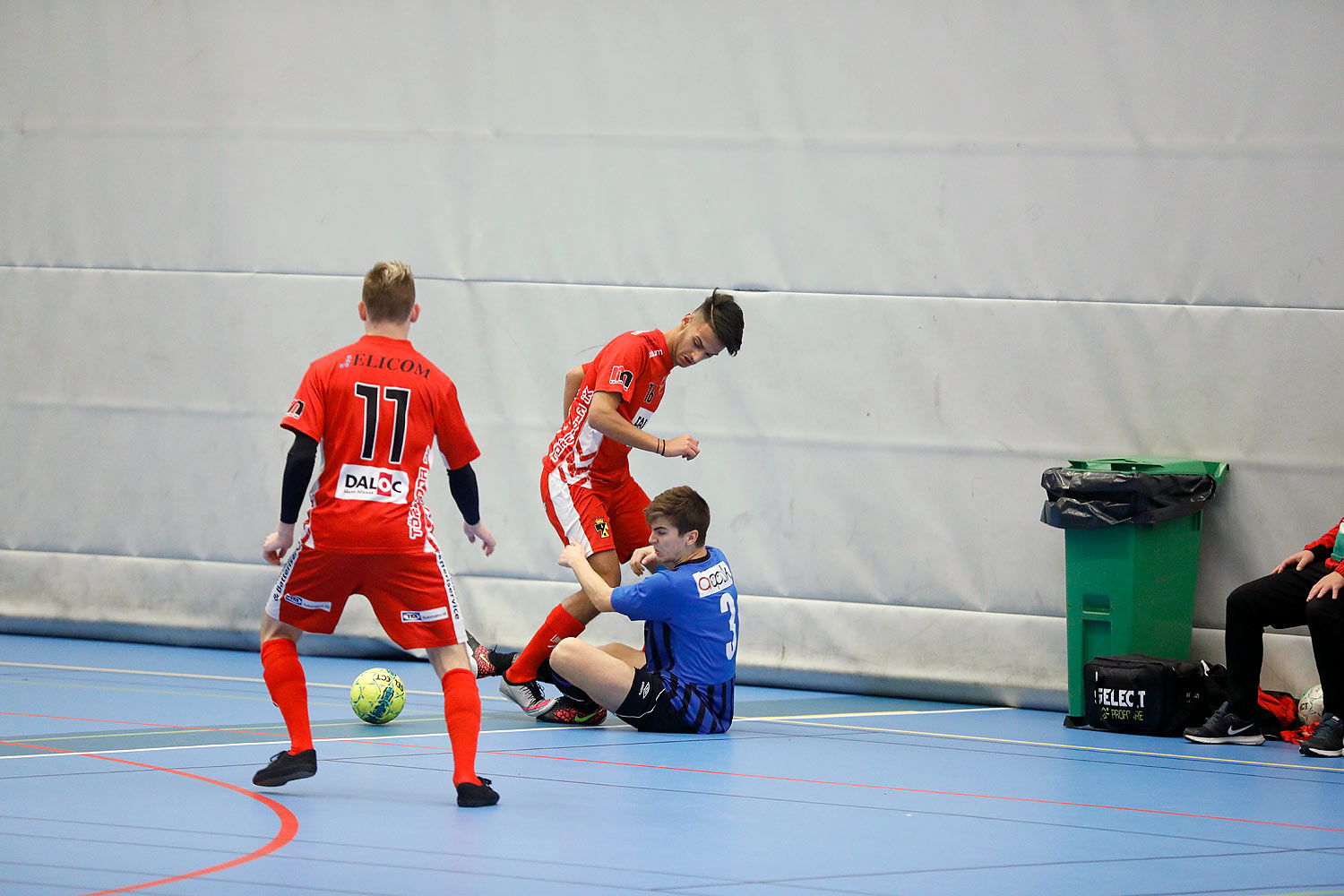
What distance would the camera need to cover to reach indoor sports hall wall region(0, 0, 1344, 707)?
8.66m

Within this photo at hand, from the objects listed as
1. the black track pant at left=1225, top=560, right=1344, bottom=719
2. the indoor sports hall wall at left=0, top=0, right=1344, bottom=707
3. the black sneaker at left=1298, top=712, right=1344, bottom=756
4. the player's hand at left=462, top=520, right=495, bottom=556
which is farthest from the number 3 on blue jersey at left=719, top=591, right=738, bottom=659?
the black sneaker at left=1298, top=712, right=1344, bottom=756

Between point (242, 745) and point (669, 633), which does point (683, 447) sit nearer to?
point (669, 633)

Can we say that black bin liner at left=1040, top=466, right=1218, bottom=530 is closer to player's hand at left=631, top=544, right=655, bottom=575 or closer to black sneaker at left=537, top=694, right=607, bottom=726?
player's hand at left=631, top=544, right=655, bottom=575

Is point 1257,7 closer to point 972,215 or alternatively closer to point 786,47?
point 972,215

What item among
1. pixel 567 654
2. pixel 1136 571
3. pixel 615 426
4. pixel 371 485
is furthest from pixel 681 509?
pixel 1136 571

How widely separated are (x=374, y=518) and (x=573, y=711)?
254cm

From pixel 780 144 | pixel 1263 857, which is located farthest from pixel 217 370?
pixel 1263 857

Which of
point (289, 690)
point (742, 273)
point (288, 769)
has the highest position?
point (742, 273)

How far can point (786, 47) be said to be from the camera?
31.0 feet

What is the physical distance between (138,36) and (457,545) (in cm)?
410

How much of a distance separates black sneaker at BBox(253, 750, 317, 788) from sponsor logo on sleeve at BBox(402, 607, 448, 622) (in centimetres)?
60

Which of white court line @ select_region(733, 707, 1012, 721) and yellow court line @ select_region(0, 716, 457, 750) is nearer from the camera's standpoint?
yellow court line @ select_region(0, 716, 457, 750)

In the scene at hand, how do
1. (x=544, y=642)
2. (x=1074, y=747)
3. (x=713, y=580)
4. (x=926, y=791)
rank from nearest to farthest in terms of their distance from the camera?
(x=926, y=791)
(x=713, y=580)
(x=1074, y=747)
(x=544, y=642)

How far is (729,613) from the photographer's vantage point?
7141 millimetres
